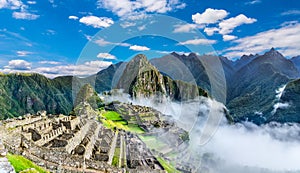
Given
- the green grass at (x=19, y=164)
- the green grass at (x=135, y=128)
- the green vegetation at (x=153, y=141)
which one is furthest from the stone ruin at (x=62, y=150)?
the green grass at (x=135, y=128)

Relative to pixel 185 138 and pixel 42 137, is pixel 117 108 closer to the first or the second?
pixel 185 138

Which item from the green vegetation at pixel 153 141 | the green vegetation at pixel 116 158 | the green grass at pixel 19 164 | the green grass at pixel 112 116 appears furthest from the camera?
the green grass at pixel 112 116

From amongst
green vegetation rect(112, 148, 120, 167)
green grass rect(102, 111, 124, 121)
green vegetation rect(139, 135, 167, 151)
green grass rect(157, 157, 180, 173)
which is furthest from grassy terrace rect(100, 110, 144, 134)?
green vegetation rect(112, 148, 120, 167)

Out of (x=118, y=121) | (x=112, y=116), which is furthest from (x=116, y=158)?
(x=112, y=116)

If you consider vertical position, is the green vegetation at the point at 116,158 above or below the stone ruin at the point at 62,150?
below

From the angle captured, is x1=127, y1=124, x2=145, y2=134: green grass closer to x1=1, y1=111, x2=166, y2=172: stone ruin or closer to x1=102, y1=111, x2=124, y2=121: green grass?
x1=102, y1=111, x2=124, y2=121: green grass

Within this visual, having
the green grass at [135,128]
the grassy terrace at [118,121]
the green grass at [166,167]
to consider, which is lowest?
the green grass at [166,167]

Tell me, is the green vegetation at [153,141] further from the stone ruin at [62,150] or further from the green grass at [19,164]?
the green grass at [19,164]

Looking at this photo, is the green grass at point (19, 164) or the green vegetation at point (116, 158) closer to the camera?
the green grass at point (19, 164)

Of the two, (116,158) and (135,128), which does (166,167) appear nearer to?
(116,158)

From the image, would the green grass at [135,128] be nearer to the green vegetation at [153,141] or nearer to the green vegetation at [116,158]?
the green vegetation at [153,141]

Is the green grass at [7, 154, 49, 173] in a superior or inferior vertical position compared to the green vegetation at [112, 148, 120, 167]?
superior

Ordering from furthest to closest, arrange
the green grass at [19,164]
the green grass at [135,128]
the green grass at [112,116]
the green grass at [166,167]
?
the green grass at [112,116] → the green grass at [135,128] → the green grass at [166,167] → the green grass at [19,164]
